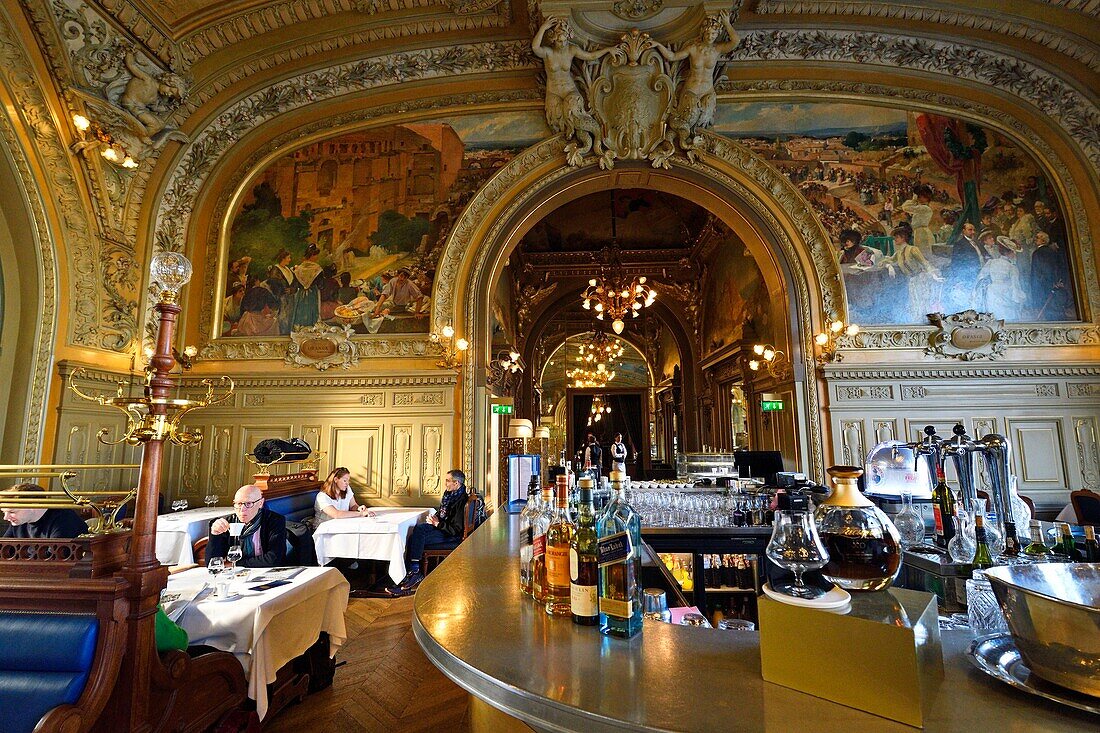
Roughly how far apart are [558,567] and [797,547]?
0.63m

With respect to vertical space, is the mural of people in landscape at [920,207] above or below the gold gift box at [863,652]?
above

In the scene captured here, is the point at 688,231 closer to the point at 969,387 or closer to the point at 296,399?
the point at 969,387

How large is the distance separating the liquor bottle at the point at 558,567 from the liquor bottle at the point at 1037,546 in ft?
5.65

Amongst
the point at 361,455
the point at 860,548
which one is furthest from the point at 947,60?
the point at 361,455

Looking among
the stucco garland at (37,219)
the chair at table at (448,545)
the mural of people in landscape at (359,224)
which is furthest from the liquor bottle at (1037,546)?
the stucco garland at (37,219)

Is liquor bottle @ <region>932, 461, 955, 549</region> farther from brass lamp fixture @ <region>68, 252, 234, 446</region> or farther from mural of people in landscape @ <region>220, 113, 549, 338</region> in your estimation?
mural of people in landscape @ <region>220, 113, 549, 338</region>

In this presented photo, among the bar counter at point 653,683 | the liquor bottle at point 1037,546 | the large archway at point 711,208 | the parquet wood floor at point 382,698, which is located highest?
the large archway at point 711,208

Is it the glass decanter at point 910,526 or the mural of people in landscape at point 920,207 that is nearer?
the glass decanter at point 910,526

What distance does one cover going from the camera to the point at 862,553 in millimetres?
1022

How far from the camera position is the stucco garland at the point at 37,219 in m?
5.50

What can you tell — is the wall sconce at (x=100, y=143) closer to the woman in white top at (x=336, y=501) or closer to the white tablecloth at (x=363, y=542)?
the woman in white top at (x=336, y=501)

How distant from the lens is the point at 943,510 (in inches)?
90.1

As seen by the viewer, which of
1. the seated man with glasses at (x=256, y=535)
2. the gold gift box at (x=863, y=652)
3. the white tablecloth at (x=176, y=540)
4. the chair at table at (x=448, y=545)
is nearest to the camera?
the gold gift box at (x=863, y=652)

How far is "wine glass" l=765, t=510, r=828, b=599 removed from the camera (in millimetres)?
1067
